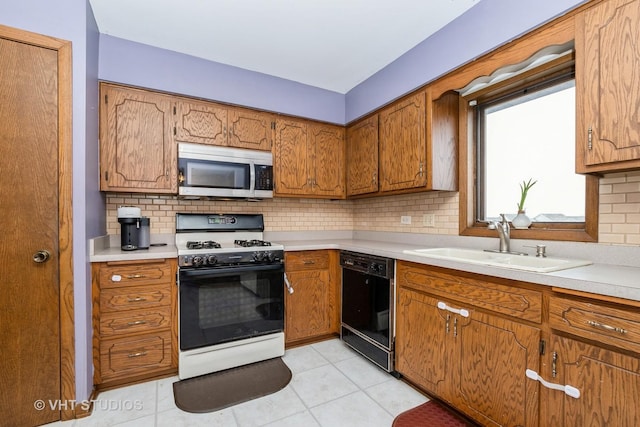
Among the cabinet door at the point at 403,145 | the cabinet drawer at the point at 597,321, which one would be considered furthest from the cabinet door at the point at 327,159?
the cabinet drawer at the point at 597,321

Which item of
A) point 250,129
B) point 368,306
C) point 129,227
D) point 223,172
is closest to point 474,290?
point 368,306

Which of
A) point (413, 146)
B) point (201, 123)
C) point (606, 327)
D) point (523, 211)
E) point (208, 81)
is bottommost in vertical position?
point (606, 327)

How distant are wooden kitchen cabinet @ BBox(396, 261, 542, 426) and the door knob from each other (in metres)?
2.21

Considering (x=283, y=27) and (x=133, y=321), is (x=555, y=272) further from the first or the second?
(x=133, y=321)

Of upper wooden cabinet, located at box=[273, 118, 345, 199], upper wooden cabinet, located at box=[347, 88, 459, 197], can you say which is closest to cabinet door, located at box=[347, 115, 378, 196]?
upper wooden cabinet, located at box=[347, 88, 459, 197]

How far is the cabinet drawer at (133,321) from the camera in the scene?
2002 mm

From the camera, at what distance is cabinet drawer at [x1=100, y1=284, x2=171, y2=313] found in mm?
2002

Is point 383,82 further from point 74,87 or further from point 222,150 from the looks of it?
point 74,87

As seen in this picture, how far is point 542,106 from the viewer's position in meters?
2.02

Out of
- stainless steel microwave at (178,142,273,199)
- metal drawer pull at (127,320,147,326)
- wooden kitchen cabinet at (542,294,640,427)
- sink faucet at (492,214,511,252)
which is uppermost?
stainless steel microwave at (178,142,273,199)

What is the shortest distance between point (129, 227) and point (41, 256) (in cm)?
59

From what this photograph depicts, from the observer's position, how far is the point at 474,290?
1.61m

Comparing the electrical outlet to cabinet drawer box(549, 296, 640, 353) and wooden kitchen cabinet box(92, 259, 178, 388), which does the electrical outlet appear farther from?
wooden kitchen cabinet box(92, 259, 178, 388)

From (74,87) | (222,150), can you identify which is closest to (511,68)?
(222,150)
